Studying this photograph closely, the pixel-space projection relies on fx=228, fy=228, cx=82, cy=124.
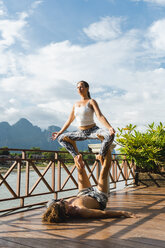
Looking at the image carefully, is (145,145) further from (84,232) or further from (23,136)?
(23,136)

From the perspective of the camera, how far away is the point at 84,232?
6.96 feet

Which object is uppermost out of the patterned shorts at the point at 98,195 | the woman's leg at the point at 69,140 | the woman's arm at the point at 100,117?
the woman's arm at the point at 100,117

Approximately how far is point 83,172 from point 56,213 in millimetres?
703

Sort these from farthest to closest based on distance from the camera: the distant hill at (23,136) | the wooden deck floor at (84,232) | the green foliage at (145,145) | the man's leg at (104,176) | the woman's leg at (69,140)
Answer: the distant hill at (23,136), the green foliage at (145,145), the woman's leg at (69,140), the man's leg at (104,176), the wooden deck floor at (84,232)

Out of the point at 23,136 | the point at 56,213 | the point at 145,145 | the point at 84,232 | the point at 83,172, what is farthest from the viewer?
the point at 23,136

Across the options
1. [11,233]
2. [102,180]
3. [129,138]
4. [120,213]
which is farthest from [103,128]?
[129,138]

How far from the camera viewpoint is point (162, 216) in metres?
2.83

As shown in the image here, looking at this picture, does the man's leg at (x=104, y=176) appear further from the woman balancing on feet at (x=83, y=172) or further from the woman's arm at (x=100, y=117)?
the woman's arm at (x=100, y=117)

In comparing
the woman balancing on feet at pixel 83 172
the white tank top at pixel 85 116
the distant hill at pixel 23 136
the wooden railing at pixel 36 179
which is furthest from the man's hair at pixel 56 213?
the distant hill at pixel 23 136

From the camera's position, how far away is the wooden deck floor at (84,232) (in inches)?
71.5

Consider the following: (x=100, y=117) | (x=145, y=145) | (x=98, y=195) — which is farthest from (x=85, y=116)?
(x=145, y=145)

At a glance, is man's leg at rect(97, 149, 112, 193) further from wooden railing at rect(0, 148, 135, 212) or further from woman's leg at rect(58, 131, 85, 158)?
wooden railing at rect(0, 148, 135, 212)

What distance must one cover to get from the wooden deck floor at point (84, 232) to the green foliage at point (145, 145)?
3.25 meters

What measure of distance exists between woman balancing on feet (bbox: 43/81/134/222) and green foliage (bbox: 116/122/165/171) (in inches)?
134
